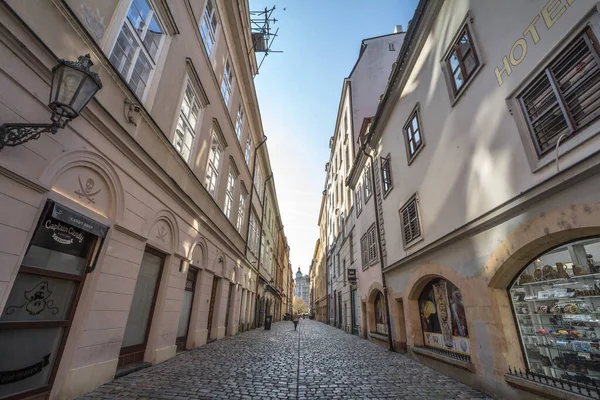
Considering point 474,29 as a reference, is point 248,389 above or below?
below

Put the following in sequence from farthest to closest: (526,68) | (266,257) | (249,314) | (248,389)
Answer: (266,257), (249,314), (248,389), (526,68)

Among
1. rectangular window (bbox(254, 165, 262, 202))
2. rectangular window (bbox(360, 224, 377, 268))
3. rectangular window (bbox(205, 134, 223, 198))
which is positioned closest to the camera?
rectangular window (bbox(205, 134, 223, 198))

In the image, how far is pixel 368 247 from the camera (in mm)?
15008

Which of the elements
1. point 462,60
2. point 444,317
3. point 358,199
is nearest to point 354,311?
point 358,199

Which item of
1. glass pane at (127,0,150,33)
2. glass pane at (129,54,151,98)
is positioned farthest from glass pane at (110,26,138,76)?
glass pane at (127,0,150,33)

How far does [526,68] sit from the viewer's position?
469 cm

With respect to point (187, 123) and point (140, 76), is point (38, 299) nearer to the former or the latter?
point (140, 76)

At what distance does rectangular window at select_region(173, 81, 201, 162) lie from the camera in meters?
8.29

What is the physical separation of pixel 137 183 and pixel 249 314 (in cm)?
1643

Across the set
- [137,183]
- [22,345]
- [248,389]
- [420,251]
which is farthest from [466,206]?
[22,345]

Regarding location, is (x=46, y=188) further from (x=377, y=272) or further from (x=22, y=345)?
(x=377, y=272)

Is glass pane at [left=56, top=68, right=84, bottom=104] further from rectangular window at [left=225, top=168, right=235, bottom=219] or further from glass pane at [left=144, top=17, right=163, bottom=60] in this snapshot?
rectangular window at [left=225, top=168, right=235, bottom=219]

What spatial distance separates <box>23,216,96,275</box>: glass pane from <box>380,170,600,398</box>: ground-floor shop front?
7.37 meters

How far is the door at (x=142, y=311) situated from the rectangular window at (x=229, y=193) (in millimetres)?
6652
